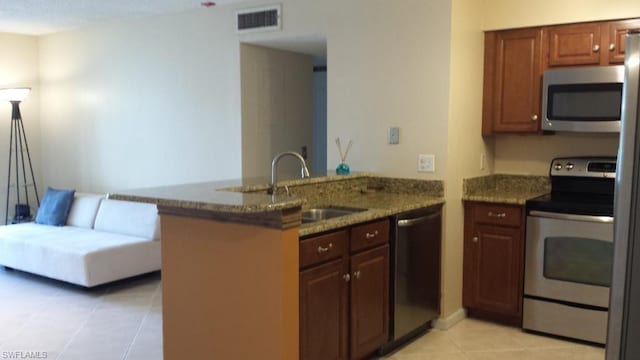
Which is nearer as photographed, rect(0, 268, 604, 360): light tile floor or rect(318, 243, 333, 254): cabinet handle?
rect(318, 243, 333, 254): cabinet handle

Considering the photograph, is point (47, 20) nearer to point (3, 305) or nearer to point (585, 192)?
point (3, 305)

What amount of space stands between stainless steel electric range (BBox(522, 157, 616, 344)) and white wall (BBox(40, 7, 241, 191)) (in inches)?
104

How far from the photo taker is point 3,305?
444cm

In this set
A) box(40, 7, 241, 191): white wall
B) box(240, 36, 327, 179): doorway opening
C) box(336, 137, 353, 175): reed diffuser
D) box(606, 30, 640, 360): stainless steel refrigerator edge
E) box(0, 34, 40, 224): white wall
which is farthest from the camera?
box(0, 34, 40, 224): white wall

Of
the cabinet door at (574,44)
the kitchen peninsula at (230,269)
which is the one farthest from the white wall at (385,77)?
the kitchen peninsula at (230,269)

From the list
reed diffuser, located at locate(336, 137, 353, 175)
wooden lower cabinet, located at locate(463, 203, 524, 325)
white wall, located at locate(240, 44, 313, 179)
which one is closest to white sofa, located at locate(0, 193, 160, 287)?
white wall, located at locate(240, 44, 313, 179)

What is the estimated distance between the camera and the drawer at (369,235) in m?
3.12

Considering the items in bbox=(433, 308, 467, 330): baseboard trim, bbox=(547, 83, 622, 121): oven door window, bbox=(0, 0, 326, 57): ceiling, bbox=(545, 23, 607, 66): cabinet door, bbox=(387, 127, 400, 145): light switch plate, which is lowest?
bbox=(433, 308, 467, 330): baseboard trim

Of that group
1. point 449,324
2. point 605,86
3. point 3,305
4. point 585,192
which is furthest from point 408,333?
point 3,305

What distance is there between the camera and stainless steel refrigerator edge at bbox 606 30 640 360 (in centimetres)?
153

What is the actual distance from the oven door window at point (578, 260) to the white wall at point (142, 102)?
272 cm

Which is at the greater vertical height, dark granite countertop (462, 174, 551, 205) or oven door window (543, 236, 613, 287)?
dark granite countertop (462, 174, 551, 205)

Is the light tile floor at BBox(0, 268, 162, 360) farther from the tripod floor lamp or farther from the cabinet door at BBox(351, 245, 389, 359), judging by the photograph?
the tripod floor lamp

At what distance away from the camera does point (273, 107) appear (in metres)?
5.46
